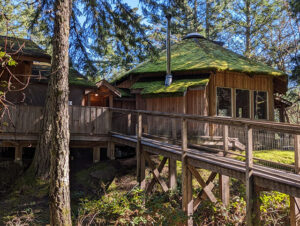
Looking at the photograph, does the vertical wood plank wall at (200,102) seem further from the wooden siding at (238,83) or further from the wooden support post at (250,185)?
the wooden support post at (250,185)

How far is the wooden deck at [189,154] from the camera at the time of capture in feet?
15.4

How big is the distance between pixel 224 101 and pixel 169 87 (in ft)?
9.90

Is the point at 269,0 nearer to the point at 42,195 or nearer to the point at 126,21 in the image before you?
the point at 126,21

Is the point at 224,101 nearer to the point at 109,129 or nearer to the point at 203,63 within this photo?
the point at 203,63

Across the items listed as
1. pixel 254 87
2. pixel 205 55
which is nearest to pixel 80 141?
pixel 205 55

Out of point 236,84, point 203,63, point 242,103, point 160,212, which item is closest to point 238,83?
point 236,84

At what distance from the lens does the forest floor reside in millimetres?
6535

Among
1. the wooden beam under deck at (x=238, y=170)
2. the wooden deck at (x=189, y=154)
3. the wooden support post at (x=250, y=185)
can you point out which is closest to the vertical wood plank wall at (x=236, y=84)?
the wooden deck at (x=189, y=154)

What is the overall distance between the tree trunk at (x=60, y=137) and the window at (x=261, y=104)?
34.3 ft

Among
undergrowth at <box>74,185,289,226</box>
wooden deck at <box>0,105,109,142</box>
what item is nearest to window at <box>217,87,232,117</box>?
undergrowth at <box>74,185,289,226</box>

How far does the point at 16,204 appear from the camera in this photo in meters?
7.34

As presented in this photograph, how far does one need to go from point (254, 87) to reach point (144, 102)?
602 centimetres

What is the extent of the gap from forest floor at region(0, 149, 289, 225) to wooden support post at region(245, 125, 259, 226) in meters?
0.99

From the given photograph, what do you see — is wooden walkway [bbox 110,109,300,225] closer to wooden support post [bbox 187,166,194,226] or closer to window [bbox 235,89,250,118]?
wooden support post [bbox 187,166,194,226]
